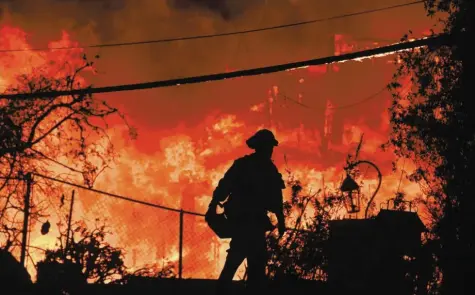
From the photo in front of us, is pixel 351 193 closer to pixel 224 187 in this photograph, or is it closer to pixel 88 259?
pixel 88 259

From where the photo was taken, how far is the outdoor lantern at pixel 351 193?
1503 cm

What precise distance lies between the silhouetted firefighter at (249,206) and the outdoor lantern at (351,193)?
331 inches

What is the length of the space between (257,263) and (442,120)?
14851 mm

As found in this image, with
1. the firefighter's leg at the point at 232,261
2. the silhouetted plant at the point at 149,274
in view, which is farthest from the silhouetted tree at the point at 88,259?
the firefighter's leg at the point at 232,261

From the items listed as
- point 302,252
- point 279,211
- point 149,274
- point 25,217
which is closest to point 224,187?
point 279,211

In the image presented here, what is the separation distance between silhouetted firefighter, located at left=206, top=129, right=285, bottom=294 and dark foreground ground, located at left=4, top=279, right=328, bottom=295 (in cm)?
116

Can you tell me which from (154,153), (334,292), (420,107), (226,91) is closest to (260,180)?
(334,292)

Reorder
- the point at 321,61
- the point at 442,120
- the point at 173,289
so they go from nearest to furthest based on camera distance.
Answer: the point at 321,61
the point at 173,289
the point at 442,120

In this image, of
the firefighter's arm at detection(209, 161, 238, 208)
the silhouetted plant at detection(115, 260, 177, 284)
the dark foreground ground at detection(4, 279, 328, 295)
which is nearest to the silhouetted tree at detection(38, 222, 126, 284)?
the silhouetted plant at detection(115, 260, 177, 284)

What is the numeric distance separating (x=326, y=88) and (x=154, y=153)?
86.1ft

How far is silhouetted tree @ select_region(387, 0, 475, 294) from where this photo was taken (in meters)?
14.4

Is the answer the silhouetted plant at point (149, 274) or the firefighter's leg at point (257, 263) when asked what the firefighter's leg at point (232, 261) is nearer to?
the firefighter's leg at point (257, 263)

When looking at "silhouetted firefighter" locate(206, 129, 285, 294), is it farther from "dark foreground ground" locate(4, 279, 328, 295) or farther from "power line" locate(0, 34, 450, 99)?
"power line" locate(0, 34, 450, 99)

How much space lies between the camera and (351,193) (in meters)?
15.4
